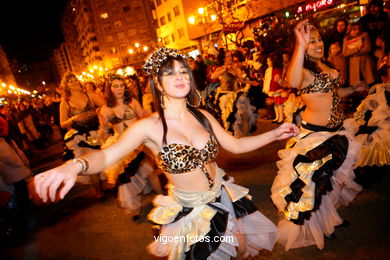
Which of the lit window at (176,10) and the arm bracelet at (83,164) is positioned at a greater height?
the lit window at (176,10)

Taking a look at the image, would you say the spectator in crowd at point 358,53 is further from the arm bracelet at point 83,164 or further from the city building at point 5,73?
the city building at point 5,73

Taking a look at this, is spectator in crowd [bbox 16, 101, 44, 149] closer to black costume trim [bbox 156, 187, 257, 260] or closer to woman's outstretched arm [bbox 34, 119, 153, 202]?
woman's outstretched arm [bbox 34, 119, 153, 202]

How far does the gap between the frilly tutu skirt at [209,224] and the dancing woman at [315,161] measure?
2.68ft

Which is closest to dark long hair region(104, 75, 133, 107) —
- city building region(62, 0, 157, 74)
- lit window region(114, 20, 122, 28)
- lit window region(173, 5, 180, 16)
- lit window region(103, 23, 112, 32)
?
lit window region(173, 5, 180, 16)

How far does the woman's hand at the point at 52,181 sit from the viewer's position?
150cm

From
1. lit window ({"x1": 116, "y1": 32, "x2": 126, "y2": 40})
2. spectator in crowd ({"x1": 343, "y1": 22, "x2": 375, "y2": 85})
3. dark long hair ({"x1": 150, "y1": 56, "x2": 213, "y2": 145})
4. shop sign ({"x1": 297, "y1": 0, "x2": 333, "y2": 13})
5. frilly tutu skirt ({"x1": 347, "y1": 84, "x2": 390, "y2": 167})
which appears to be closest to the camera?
dark long hair ({"x1": 150, "y1": 56, "x2": 213, "y2": 145})

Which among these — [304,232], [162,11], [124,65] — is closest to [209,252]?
[304,232]

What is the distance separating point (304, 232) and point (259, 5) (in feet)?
52.0

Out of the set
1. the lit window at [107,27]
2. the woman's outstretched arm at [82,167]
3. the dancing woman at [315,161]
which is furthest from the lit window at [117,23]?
the woman's outstretched arm at [82,167]

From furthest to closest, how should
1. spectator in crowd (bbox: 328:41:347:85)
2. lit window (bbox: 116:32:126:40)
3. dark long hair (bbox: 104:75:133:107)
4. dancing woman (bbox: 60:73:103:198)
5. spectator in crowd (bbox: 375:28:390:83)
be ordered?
lit window (bbox: 116:32:126:40) → spectator in crowd (bbox: 328:41:347:85) → spectator in crowd (bbox: 375:28:390:83) → dancing woman (bbox: 60:73:103:198) → dark long hair (bbox: 104:75:133:107)

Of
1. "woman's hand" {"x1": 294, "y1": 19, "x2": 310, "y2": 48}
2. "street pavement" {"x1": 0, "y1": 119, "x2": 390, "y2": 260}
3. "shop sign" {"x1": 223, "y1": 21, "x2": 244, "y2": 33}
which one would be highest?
"shop sign" {"x1": 223, "y1": 21, "x2": 244, "y2": 33}

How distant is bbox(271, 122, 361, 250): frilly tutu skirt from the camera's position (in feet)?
9.32

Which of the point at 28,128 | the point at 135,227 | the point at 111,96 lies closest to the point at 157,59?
the point at 111,96

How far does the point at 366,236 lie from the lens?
2900 millimetres
